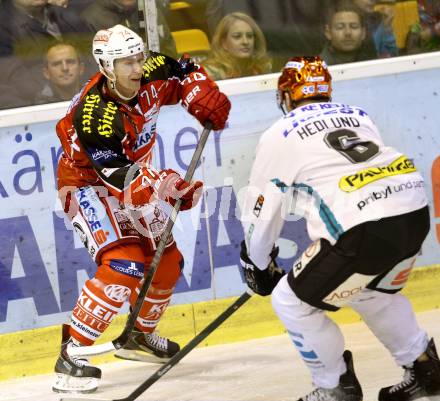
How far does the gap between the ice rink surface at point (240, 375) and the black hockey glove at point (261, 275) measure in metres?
0.49

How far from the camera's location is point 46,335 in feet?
15.7

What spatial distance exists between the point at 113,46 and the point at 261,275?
3.81 ft

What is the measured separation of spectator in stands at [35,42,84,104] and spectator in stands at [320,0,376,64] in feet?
3.75

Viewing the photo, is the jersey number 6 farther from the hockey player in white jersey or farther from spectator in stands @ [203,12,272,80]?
spectator in stands @ [203,12,272,80]

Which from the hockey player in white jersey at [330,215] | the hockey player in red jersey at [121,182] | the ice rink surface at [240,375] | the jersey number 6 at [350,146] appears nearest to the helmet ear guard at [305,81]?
the hockey player in white jersey at [330,215]

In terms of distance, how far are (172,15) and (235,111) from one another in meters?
0.53

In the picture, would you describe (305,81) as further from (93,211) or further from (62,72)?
(62,72)

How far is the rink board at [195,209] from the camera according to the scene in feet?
15.6

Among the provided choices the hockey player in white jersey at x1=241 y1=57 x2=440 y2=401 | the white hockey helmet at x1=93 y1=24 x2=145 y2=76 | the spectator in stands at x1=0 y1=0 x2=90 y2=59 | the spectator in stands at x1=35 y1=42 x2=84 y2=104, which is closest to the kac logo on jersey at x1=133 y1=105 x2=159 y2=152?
the white hockey helmet at x1=93 y1=24 x2=145 y2=76

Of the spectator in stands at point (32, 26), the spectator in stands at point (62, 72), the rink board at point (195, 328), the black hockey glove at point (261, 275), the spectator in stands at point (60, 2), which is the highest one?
the spectator in stands at point (60, 2)

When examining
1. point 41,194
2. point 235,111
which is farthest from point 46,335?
point 235,111

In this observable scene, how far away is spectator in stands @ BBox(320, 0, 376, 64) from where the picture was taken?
513 cm

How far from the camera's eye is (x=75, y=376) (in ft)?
13.7

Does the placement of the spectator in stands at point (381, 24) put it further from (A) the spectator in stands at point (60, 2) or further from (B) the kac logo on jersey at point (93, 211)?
(B) the kac logo on jersey at point (93, 211)
